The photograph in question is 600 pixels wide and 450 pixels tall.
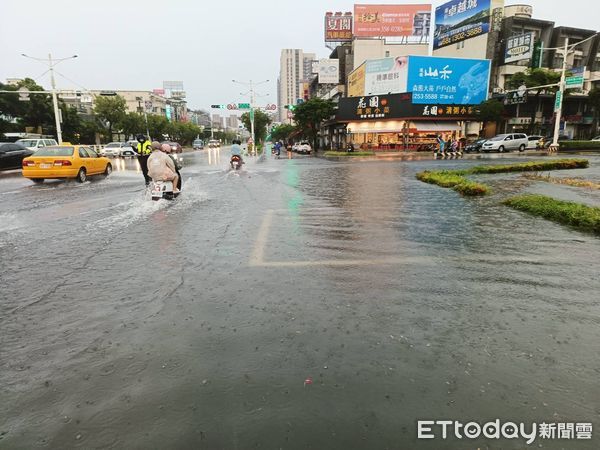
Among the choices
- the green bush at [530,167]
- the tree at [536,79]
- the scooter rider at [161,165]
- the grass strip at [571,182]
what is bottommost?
the grass strip at [571,182]

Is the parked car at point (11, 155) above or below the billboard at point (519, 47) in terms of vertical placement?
below

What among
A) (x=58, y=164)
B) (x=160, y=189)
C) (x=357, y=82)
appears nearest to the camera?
(x=160, y=189)

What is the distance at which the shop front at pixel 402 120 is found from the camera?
45531mm

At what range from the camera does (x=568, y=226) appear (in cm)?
698

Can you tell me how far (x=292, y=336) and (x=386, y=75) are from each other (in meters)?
50.7

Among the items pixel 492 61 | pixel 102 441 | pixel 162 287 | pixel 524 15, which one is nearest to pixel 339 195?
pixel 162 287

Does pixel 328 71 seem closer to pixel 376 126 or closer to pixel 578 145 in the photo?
pixel 376 126

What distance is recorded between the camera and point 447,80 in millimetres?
46844

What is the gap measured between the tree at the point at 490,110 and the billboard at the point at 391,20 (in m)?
23.3

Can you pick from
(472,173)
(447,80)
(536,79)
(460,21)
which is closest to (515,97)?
(536,79)

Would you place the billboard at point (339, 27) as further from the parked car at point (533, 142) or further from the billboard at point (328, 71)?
the parked car at point (533, 142)

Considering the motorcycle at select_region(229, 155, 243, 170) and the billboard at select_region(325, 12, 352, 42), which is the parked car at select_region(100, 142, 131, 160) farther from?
the billboard at select_region(325, 12, 352, 42)

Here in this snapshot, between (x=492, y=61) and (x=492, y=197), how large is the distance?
48.9 metres

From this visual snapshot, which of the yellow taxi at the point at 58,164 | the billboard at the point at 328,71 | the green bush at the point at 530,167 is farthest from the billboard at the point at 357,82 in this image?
the yellow taxi at the point at 58,164
